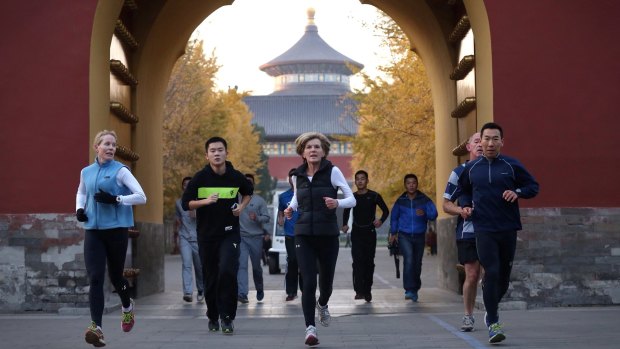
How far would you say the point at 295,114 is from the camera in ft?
364

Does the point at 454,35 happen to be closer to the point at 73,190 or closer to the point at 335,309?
the point at 335,309

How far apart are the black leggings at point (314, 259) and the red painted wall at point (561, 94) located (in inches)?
188

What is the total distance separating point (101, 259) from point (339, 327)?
10.1 feet

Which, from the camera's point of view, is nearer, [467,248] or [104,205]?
[104,205]

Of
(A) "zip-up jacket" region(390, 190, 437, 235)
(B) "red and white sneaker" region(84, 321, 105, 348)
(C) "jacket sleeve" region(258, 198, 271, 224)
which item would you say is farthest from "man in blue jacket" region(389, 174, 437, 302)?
(B) "red and white sneaker" region(84, 321, 105, 348)

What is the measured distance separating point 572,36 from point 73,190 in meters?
6.22

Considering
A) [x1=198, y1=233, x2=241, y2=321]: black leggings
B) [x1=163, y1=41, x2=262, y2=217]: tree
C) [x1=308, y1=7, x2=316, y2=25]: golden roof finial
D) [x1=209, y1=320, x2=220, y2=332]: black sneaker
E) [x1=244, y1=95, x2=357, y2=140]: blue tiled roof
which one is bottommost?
[x1=209, y1=320, x2=220, y2=332]: black sneaker

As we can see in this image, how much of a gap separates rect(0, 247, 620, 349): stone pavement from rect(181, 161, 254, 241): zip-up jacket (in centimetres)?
97

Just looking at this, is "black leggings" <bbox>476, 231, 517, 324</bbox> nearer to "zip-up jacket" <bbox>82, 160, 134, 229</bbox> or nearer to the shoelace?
the shoelace

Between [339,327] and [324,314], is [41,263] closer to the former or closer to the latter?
[339,327]

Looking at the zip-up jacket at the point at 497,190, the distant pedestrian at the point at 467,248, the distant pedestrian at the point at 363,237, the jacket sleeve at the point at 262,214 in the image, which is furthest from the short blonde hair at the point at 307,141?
the jacket sleeve at the point at 262,214

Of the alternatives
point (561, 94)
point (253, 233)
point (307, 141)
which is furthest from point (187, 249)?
point (307, 141)

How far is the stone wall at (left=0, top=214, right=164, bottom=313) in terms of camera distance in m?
15.0

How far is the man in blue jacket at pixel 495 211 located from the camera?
10.4 m
